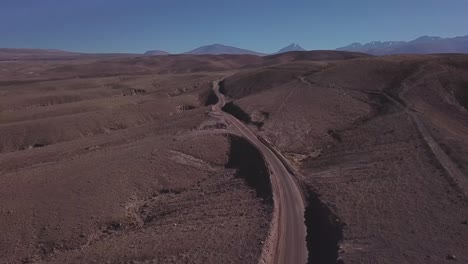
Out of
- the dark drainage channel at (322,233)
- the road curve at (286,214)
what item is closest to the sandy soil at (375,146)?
the dark drainage channel at (322,233)

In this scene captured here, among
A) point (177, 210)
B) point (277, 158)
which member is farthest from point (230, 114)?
point (177, 210)

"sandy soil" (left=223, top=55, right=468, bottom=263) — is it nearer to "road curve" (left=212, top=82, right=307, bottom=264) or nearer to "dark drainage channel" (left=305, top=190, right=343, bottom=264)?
"dark drainage channel" (left=305, top=190, right=343, bottom=264)

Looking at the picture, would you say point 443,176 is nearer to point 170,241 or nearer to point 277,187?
point 277,187

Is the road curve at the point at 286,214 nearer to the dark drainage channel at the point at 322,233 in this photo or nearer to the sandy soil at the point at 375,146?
the dark drainage channel at the point at 322,233

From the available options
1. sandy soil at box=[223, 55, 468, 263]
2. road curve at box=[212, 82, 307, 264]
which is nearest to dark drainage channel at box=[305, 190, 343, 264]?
sandy soil at box=[223, 55, 468, 263]

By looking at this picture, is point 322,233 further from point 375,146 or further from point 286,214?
point 375,146

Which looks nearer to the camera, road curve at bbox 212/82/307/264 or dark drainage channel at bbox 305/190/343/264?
dark drainage channel at bbox 305/190/343/264
